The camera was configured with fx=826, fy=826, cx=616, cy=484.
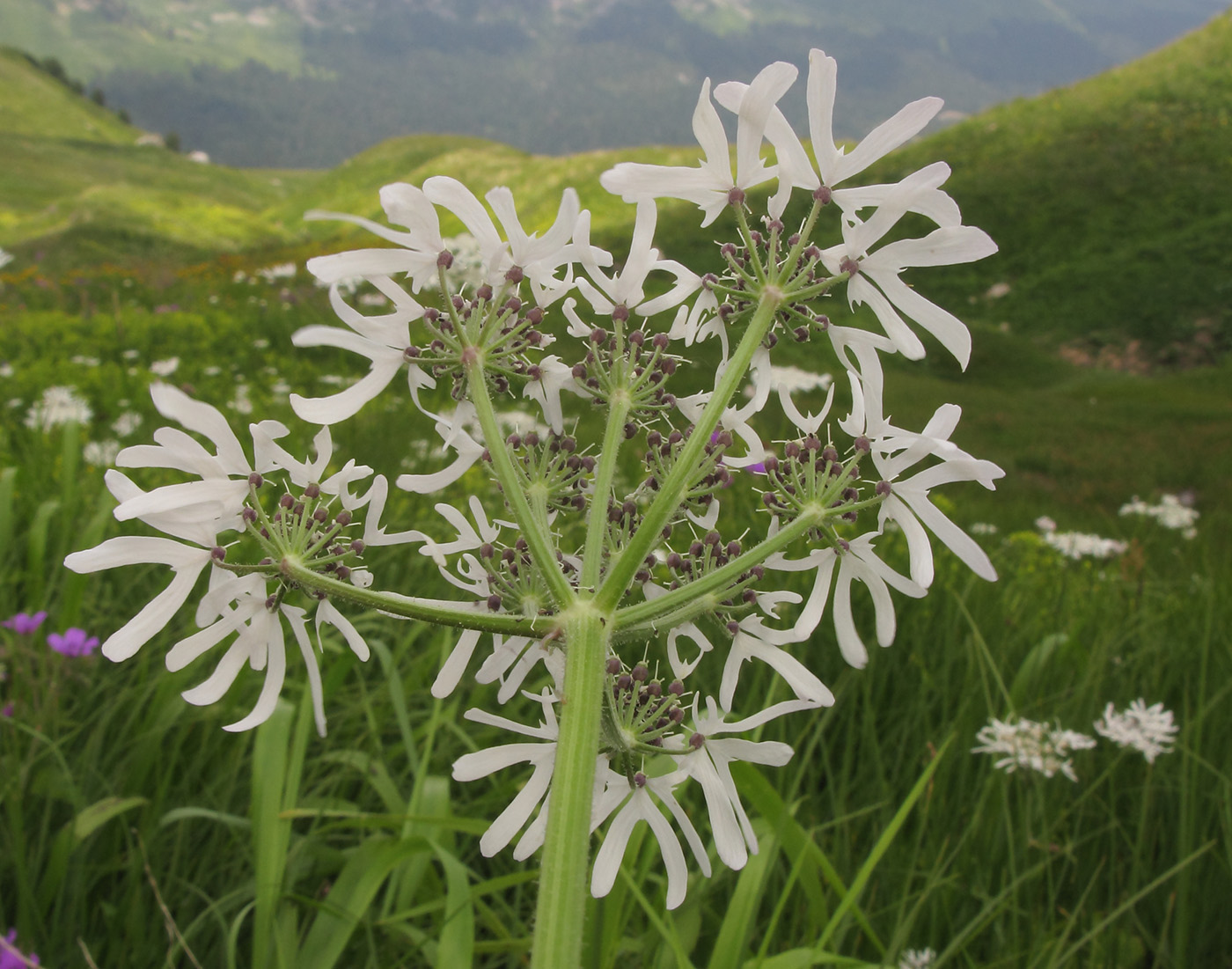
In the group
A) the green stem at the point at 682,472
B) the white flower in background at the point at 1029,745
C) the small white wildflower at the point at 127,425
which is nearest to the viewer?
the green stem at the point at 682,472

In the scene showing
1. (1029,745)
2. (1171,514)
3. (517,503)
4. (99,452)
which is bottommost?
(1029,745)

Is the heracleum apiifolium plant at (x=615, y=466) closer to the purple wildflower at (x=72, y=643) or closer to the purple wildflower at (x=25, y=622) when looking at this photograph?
the purple wildflower at (x=72, y=643)

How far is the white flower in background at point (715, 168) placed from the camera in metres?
0.97

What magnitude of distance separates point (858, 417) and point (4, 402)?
32.5ft

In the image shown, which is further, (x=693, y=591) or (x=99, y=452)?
(x=99, y=452)

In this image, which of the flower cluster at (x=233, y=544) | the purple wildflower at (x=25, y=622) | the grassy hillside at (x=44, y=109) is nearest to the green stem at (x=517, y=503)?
the flower cluster at (x=233, y=544)

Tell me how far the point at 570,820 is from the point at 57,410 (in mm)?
8446

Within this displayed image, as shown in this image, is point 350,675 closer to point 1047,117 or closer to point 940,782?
point 940,782

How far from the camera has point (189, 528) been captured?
0.97m

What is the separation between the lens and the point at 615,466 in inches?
41.1

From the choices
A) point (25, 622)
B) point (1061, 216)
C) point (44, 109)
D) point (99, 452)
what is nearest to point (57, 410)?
point (99, 452)

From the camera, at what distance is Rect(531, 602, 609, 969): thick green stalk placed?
76 centimetres

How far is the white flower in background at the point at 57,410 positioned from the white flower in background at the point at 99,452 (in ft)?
1.94

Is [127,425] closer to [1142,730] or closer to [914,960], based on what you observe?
[914,960]
